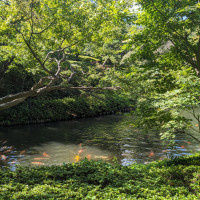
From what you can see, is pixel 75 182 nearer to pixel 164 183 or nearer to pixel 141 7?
pixel 164 183

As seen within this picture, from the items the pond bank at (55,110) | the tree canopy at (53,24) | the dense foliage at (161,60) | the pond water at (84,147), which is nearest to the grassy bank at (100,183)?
the dense foliage at (161,60)

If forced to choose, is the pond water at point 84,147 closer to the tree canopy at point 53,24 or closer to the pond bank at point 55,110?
the pond bank at point 55,110

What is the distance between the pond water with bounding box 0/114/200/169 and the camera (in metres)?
10.4

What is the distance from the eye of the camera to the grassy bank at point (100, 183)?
4.36m

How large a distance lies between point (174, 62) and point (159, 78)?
41.1 inches

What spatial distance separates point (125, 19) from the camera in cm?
753

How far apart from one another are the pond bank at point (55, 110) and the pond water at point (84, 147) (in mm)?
2517

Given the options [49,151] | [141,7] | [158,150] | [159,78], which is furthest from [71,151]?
[141,7]

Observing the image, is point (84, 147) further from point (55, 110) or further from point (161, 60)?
point (55, 110)

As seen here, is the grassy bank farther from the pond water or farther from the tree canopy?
the tree canopy

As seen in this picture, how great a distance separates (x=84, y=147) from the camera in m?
12.7

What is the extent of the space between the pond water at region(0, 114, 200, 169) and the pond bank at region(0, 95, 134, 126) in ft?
8.26

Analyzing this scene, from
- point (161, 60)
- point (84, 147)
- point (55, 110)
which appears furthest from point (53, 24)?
point (55, 110)

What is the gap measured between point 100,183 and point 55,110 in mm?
18248
